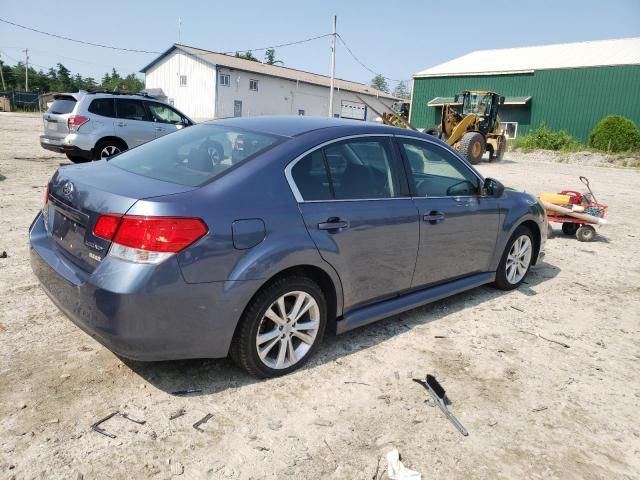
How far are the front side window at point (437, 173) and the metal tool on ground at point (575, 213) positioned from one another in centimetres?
336

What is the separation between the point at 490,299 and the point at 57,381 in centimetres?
376

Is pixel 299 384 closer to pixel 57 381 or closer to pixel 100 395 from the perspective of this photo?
pixel 100 395

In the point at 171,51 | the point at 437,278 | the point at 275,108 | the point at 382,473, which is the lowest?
the point at 382,473

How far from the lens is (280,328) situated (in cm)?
311

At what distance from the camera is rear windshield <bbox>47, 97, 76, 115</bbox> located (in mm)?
10867

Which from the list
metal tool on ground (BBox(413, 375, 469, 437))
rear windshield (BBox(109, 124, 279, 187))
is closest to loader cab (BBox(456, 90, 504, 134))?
rear windshield (BBox(109, 124, 279, 187))

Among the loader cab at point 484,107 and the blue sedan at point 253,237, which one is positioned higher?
the loader cab at point 484,107

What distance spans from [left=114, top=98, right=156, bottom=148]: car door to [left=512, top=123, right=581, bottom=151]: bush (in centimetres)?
2357

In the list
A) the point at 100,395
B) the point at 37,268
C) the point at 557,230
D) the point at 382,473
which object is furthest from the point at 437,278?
the point at 557,230

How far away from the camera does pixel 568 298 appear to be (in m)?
5.10

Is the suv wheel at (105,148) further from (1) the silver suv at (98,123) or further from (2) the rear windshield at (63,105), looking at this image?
(2) the rear windshield at (63,105)

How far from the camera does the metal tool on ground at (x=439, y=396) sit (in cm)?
284

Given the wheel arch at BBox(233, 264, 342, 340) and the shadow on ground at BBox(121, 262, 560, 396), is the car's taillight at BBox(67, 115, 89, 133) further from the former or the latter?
the wheel arch at BBox(233, 264, 342, 340)

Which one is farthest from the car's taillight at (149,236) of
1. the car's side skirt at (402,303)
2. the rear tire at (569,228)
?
the rear tire at (569,228)
